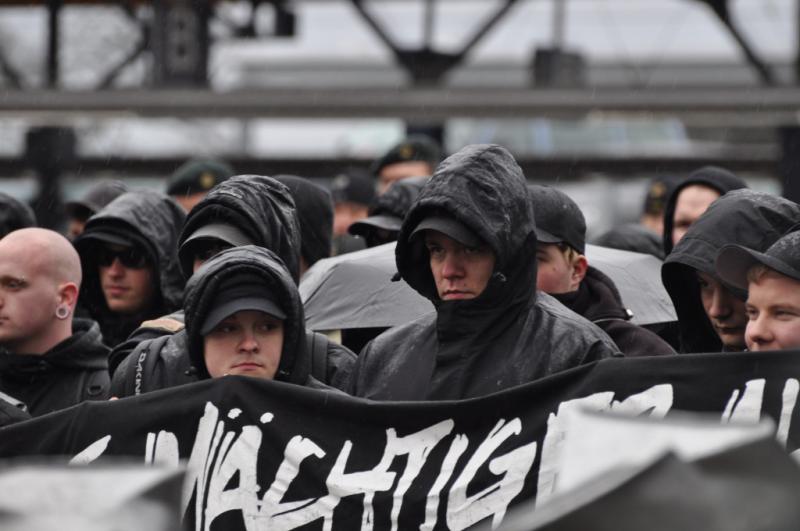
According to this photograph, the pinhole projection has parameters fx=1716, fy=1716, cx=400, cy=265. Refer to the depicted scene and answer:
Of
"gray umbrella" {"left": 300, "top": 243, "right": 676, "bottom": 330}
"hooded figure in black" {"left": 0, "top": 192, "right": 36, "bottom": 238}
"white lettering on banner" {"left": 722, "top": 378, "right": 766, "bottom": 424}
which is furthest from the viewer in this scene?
"hooded figure in black" {"left": 0, "top": 192, "right": 36, "bottom": 238}

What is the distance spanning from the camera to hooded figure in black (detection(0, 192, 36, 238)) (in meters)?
7.65

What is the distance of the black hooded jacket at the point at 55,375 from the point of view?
19.1 feet

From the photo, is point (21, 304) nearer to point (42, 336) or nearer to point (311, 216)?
point (42, 336)

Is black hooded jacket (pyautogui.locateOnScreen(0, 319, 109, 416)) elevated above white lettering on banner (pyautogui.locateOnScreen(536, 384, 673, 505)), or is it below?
below

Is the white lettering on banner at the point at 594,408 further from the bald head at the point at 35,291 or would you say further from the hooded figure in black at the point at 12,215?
the hooded figure in black at the point at 12,215

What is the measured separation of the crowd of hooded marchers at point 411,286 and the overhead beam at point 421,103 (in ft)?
17.7

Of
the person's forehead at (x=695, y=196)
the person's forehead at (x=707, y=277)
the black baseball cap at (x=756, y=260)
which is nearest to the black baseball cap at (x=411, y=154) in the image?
the person's forehead at (x=695, y=196)

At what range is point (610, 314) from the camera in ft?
18.3

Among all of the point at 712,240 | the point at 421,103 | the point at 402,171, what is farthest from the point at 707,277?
the point at 421,103

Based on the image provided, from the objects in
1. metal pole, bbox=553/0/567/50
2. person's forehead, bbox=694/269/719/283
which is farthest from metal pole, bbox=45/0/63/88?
person's forehead, bbox=694/269/719/283

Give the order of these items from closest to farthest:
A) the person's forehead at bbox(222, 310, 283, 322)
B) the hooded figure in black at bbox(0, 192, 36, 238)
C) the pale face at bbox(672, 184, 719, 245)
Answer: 1. the person's forehead at bbox(222, 310, 283, 322)
2. the pale face at bbox(672, 184, 719, 245)
3. the hooded figure in black at bbox(0, 192, 36, 238)

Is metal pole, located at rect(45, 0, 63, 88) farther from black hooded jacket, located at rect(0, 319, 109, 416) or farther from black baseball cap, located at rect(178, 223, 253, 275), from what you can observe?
black baseball cap, located at rect(178, 223, 253, 275)

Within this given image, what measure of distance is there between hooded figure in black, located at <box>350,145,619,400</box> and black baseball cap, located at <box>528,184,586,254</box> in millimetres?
796

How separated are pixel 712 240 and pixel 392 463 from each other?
134 centimetres
